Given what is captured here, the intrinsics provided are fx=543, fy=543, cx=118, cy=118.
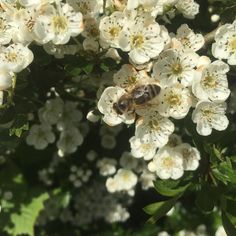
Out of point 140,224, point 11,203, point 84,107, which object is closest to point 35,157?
point 11,203

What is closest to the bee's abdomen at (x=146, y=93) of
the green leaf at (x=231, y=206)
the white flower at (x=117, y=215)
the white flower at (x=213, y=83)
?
the white flower at (x=213, y=83)

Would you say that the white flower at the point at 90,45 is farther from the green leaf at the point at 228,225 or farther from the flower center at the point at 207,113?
the green leaf at the point at 228,225

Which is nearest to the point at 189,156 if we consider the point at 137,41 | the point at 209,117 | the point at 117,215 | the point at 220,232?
the point at 209,117

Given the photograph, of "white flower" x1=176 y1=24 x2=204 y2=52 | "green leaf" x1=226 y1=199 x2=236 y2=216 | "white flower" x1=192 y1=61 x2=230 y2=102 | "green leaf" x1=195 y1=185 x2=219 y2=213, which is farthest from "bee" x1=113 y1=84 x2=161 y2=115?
"green leaf" x1=226 y1=199 x2=236 y2=216

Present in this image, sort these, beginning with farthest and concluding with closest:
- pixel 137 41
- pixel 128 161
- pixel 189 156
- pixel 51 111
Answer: pixel 128 161 < pixel 51 111 < pixel 189 156 < pixel 137 41

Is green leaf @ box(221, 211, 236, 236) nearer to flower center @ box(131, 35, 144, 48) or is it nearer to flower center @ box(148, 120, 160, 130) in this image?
flower center @ box(148, 120, 160, 130)

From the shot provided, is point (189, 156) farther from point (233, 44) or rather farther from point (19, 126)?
point (19, 126)
